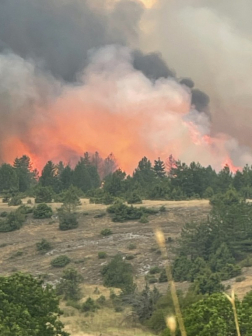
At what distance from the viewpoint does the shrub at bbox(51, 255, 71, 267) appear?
4824 centimetres

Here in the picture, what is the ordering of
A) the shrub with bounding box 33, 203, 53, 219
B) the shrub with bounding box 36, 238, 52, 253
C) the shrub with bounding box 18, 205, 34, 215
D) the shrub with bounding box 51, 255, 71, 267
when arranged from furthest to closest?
the shrub with bounding box 18, 205, 34, 215 < the shrub with bounding box 33, 203, 53, 219 < the shrub with bounding box 36, 238, 52, 253 < the shrub with bounding box 51, 255, 71, 267

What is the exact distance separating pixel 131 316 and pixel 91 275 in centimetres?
1557

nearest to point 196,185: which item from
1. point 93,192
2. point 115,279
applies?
point 93,192

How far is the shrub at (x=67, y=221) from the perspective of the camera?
6148cm

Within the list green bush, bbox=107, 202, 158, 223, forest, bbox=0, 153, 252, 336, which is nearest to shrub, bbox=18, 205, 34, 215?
forest, bbox=0, 153, 252, 336

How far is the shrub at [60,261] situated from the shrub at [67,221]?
1179cm

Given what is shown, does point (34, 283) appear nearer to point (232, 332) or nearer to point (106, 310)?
point (232, 332)

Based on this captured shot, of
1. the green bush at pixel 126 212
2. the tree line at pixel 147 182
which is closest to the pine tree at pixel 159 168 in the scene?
the tree line at pixel 147 182

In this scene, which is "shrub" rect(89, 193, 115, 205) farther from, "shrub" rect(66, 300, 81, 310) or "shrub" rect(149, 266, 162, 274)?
"shrub" rect(66, 300, 81, 310)

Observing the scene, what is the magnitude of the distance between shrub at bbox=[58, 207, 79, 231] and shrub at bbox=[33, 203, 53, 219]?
138 inches

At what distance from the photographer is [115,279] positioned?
41.0 meters

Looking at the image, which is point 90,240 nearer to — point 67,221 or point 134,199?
point 67,221

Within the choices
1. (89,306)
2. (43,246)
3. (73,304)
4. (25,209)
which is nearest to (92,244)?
(43,246)

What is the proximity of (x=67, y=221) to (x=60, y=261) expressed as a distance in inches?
528
